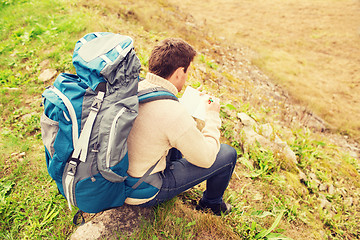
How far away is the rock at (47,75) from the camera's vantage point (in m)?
4.64

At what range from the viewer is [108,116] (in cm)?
158

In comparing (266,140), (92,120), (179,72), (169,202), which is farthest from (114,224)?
Result: (266,140)

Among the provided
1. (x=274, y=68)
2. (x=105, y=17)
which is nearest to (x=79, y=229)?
(x=105, y=17)

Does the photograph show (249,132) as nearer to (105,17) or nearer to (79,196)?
(79,196)

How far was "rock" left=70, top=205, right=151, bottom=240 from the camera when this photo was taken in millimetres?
2209

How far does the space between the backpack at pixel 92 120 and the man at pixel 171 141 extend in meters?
0.19

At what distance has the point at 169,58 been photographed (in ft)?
6.74

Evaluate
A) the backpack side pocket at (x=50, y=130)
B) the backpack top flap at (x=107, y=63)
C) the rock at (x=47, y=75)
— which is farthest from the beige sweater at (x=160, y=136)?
the rock at (x=47, y=75)

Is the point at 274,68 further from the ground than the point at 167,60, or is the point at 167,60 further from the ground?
the point at 167,60

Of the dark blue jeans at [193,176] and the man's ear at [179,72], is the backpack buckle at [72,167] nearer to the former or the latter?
the dark blue jeans at [193,176]

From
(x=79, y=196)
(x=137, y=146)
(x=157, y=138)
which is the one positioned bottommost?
(x=79, y=196)

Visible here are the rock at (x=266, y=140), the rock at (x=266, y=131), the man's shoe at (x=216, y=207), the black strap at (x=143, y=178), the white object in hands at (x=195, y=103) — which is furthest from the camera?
the rock at (x=266, y=131)

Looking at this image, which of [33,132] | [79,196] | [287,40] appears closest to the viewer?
[79,196]

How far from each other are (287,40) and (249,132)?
11.5 m
